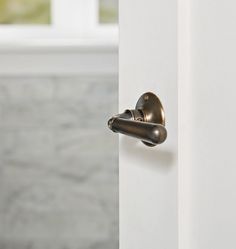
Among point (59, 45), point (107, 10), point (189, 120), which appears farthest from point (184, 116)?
point (107, 10)

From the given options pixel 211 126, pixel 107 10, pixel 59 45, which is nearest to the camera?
pixel 211 126

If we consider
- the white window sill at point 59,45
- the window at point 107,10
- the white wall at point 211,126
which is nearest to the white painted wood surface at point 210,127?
the white wall at point 211,126

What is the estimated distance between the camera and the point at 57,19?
128cm

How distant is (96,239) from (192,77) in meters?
0.96

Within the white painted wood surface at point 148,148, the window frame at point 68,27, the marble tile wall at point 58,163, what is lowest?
the marble tile wall at point 58,163

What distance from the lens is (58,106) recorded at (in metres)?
1.24

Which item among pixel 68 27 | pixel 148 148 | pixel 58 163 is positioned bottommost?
pixel 58 163

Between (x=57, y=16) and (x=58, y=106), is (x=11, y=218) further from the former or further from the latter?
(x=57, y=16)

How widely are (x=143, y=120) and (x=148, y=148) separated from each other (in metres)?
0.03

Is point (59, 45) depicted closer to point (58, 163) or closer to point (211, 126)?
point (58, 163)

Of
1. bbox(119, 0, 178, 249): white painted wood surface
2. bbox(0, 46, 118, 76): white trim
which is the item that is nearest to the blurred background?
bbox(0, 46, 118, 76): white trim

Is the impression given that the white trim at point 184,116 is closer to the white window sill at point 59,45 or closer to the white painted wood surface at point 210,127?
the white painted wood surface at point 210,127

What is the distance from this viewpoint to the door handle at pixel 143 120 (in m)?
0.36

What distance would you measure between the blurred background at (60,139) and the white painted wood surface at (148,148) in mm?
A: 755
